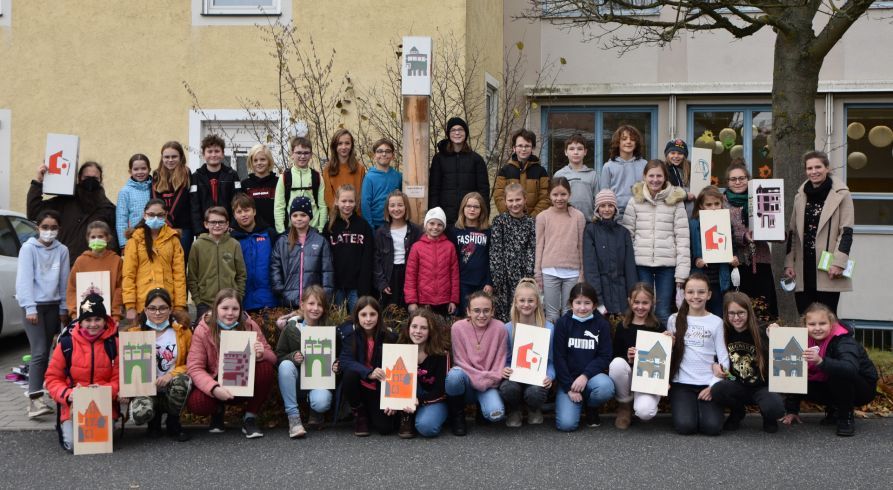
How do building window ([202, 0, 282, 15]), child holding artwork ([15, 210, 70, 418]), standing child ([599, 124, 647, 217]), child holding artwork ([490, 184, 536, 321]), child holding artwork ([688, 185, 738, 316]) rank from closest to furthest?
child holding artwork ([15, 210, 70, 418]) → child holding artwork ([688, 185, 738, 316]) → child holding artwork ([490, 184, 536, 321]) → standing child ([599, 124, 647, 217]) → building window ([202, 0, 282, 15])

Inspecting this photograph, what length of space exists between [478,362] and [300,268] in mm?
1851

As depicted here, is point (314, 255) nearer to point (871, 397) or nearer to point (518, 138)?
point (518, 138)

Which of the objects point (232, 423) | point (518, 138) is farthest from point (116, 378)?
point (518, 138)

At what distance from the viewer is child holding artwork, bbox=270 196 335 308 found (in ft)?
25.5

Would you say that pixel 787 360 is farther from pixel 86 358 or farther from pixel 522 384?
pixel 86 358

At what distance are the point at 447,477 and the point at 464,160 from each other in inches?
144

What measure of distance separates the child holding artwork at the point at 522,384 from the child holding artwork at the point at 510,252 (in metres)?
0.64

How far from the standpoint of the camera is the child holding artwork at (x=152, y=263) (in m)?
7.32

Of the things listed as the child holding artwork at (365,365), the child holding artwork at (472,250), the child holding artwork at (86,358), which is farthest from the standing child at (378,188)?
the child holding artwork at (86,358)

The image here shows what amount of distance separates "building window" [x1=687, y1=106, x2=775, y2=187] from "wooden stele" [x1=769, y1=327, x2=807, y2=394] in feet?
25.8

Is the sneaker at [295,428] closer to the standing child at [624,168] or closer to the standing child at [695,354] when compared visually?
the standing child at [695,354]

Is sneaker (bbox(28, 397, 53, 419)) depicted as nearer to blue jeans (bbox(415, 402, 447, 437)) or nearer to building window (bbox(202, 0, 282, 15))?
blue jeans (bbox(415, 402, 447, 437))

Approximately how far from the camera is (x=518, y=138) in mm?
8383

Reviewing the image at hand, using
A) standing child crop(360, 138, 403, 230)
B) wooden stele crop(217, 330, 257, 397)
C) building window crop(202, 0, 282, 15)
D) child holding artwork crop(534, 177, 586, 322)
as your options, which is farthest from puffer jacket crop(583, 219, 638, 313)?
building window crop(202, 0, 282, 15)
